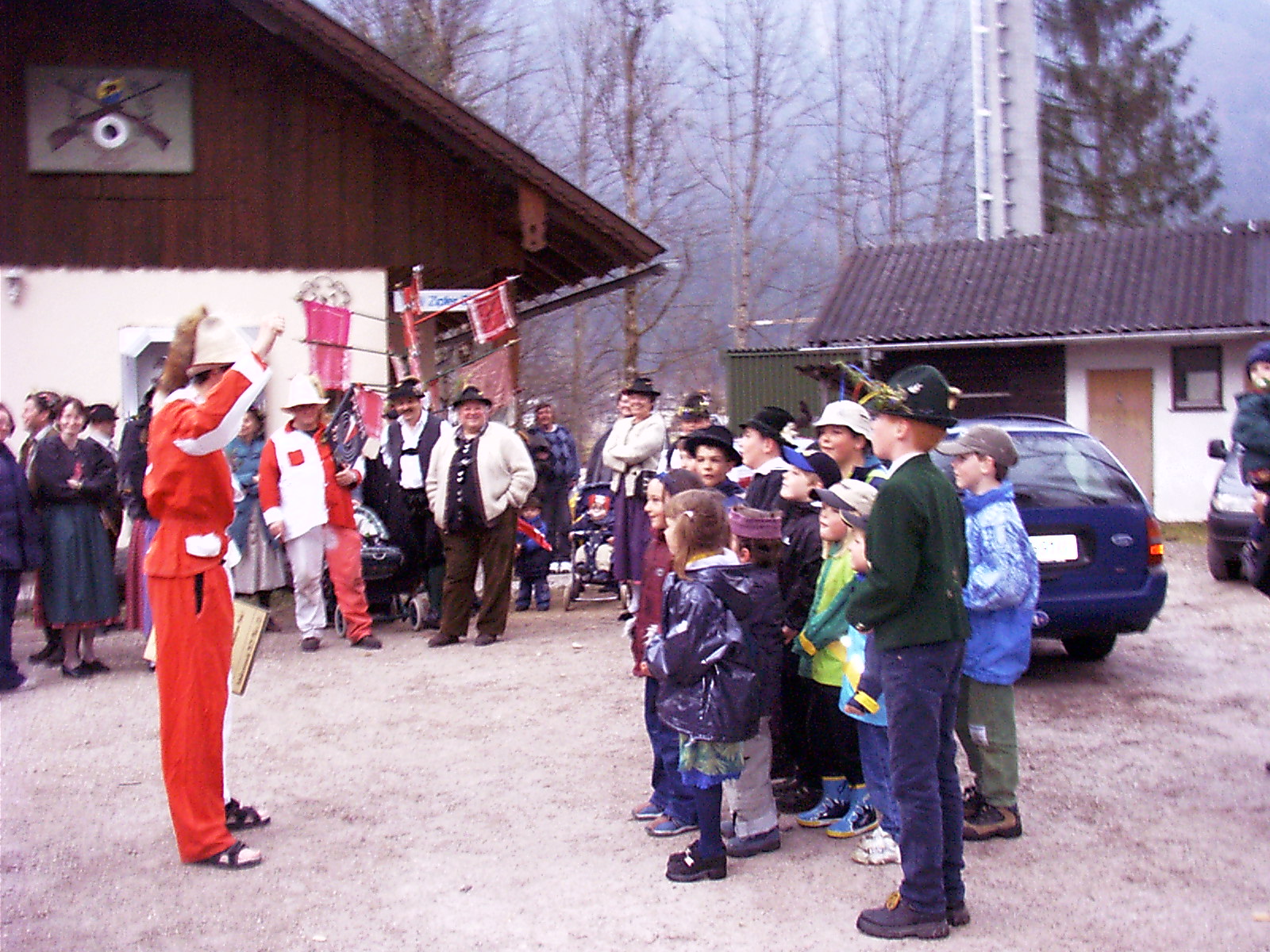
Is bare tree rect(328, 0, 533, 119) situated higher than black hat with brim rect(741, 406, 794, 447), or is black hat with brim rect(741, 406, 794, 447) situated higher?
bare tree rect(328, 0, 533, 119)

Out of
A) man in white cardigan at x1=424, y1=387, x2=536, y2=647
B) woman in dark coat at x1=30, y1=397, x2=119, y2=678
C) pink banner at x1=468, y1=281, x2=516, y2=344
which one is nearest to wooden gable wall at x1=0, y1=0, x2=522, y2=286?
Answer: pink banner at x1=468, y1=281, x2=516, y2=344

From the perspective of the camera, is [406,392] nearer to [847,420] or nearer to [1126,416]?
[847,420]

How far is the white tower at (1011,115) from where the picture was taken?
460 inches

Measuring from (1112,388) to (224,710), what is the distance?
1988 cm

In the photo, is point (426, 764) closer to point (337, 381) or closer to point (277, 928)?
point (277, 928)

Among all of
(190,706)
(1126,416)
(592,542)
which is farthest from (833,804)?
(1126,416)

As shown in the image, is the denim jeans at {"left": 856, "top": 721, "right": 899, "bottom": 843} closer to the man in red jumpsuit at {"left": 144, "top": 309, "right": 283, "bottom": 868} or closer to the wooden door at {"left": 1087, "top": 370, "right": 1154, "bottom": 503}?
the man in red jumpsuit at {"left": 144, "top": 309, "right": 283, "bottom": 868}

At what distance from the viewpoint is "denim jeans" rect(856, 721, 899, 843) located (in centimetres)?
508

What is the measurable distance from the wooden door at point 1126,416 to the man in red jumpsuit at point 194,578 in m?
19.0

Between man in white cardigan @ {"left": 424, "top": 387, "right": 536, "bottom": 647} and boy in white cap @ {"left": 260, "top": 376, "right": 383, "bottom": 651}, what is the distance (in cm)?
65

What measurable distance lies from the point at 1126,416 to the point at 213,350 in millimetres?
19625

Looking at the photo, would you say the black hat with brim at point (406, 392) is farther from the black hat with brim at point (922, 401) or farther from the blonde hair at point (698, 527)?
the black hat with brim at point (922, 401)

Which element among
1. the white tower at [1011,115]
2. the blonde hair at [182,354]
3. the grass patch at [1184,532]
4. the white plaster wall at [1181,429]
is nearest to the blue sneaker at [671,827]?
the blonde hair at [182,354]

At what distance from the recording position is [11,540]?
8625 millimetres
